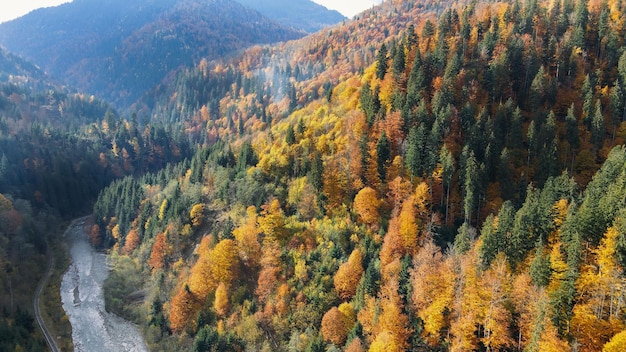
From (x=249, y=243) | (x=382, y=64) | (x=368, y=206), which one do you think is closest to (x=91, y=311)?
(x=249, y=243)

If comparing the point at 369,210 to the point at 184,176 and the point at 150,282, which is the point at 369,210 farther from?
the point at 184,176

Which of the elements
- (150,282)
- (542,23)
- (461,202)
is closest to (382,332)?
(461,202)

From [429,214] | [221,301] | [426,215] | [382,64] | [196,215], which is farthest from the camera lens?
[196,215]

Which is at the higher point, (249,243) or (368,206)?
(368,206)

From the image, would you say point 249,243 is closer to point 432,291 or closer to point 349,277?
point 349,277

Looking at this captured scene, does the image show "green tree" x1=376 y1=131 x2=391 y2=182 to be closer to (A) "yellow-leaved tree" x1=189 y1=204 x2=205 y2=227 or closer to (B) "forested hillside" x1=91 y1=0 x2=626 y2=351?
(B) "forested hillside" x1=91 y1=0 x2=626 y2=351

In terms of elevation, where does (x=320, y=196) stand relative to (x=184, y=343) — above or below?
above

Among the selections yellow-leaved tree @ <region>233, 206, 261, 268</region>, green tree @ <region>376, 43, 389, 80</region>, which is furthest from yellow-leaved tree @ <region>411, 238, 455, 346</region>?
green tree @ <region>376, 43, 389, 80</region>
